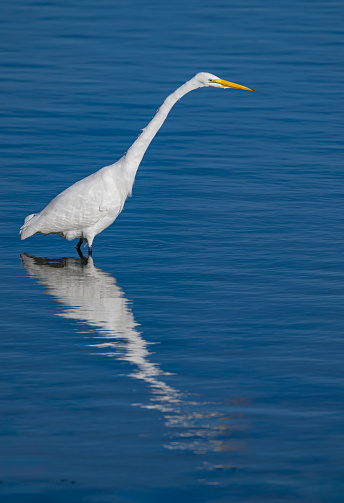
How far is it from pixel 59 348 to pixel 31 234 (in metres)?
3.24

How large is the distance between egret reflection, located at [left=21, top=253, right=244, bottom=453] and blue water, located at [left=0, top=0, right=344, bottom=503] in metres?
0.02

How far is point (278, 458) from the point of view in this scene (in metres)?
6.61

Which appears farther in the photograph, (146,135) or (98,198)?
(146,135)

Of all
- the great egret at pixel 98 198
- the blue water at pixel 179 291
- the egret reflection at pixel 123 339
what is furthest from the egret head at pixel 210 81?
the egret reflection at pixel 123 339

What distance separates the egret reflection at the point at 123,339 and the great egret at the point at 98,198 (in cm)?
42

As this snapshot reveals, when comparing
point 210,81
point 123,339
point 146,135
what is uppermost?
point 210,81

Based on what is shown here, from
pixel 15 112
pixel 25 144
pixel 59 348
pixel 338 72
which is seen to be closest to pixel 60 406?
pixel 59 348

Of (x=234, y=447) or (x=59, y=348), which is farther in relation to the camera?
(x=59, y=348)

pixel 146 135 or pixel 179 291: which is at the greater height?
pixel 146 135

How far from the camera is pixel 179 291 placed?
395 inches

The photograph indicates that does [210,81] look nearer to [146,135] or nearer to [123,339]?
[146,135]

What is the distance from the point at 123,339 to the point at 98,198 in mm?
3096

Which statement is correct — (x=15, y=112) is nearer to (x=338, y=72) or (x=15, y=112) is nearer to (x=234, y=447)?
(x=338, y=72)

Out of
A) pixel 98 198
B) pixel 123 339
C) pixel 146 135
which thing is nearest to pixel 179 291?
pixel 123 339
